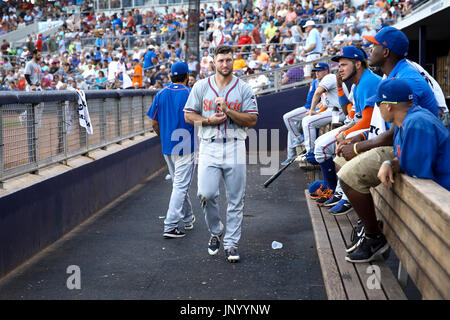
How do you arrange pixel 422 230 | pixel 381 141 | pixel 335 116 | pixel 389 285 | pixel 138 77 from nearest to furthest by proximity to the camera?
1. pixel 422 230
2. pixel 389 285
3. pixel 381 141
4. pixel 335 116
5. pixel 138 77

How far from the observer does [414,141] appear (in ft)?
12.3

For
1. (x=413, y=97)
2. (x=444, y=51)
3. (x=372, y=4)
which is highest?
(x=372, y=4)

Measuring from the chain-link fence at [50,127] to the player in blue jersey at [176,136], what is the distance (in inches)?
48.6

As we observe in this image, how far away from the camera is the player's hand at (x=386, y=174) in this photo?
404cm

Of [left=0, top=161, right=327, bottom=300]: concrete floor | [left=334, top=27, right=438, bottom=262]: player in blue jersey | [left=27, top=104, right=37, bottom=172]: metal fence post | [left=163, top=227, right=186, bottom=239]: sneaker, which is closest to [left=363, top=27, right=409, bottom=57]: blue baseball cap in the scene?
[left=334, top=27, right=438, bottom=262]: player in blue jersey

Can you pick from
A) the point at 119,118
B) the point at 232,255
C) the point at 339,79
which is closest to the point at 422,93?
the point at 232,255

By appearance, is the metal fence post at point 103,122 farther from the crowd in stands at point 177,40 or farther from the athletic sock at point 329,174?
the crowd in stands at point 177,40

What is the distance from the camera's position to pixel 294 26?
20297 millimetres

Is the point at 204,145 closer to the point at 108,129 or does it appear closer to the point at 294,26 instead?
the point at 108,129

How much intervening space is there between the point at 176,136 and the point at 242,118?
148 centimetres

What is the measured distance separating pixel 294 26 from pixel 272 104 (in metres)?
4.21

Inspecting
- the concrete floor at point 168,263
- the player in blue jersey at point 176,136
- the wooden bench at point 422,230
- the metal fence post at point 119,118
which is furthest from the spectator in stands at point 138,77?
the wooden bench at point 422,230

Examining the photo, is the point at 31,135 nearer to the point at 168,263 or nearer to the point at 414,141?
the point at 168,263

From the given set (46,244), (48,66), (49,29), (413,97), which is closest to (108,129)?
(46,244)
